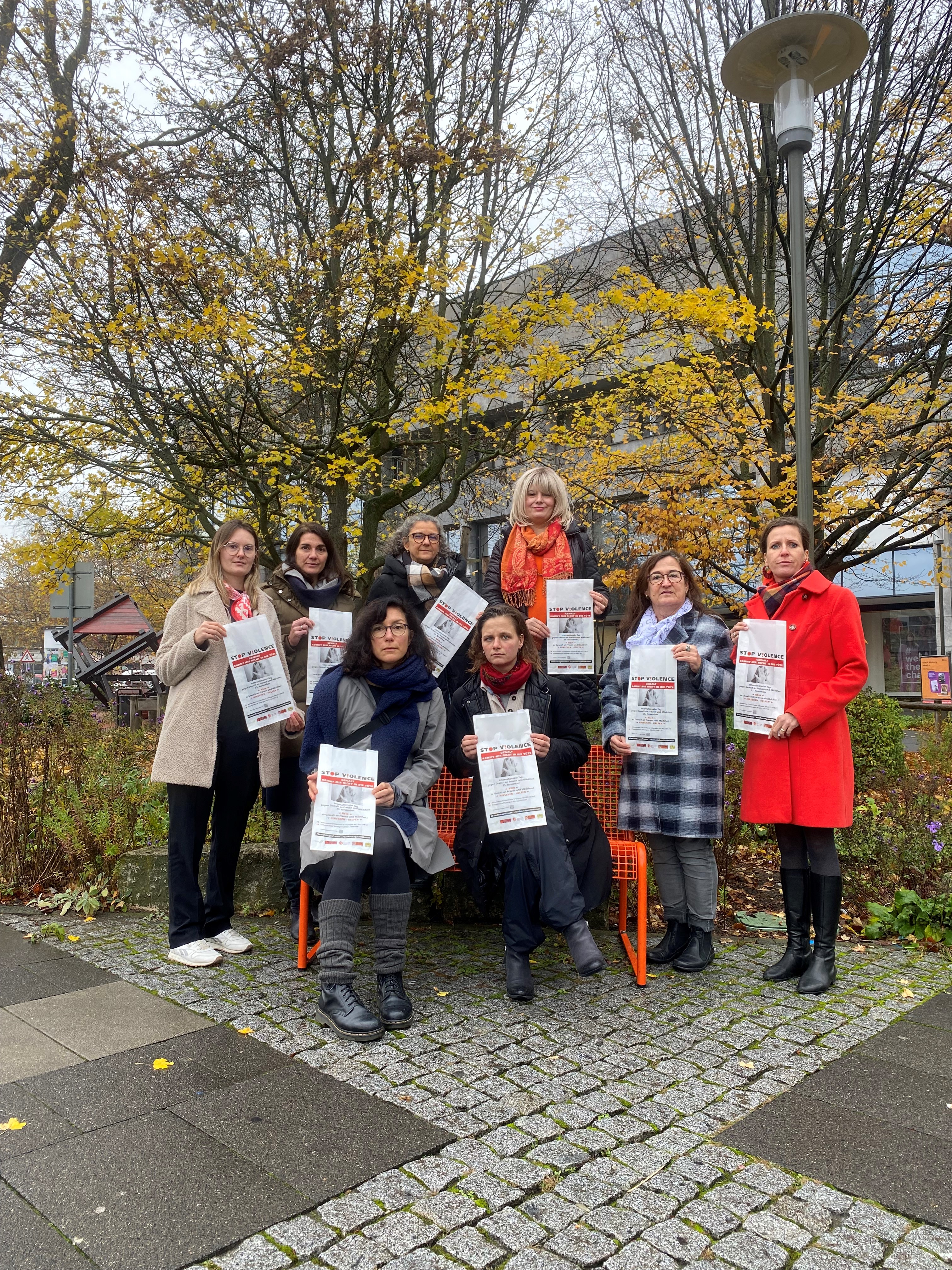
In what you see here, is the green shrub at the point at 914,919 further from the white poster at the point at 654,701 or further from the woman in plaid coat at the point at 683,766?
the white poster at the point at 654,701

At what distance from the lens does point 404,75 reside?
33.0ft

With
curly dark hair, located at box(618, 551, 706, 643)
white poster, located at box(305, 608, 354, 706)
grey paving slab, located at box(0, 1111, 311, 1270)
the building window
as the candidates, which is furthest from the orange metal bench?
the building window

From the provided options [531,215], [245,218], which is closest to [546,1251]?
[245,218]

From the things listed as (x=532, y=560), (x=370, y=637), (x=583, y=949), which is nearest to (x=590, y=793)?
(x=583, y=949)

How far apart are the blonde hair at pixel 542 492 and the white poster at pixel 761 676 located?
3.81ft

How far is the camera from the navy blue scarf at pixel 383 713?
4.10 m

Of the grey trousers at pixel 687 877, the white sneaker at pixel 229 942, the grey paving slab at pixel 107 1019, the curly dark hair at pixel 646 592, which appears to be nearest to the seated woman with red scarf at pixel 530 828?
the grey trousers at pixel 687 877

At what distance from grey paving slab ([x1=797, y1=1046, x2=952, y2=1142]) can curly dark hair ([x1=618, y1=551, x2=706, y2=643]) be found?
7.05 ft

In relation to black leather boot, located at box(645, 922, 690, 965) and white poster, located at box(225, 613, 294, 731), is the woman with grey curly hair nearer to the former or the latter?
white poster, located at box(225, 613, 294, 731)

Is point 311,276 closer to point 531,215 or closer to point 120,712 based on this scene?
point 531,215

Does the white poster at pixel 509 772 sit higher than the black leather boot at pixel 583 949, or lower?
higher

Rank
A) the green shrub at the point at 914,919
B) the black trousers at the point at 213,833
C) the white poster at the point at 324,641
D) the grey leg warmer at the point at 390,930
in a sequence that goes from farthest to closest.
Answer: the green shrub at the point at 914,919
the white poster at the point at 324,641
the black trousers at the point at 213,833
the grey leg warmer at the point at 390,930

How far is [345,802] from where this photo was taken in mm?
3711

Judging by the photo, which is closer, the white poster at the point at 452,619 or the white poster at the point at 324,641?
the white poster at the point at 452,619
